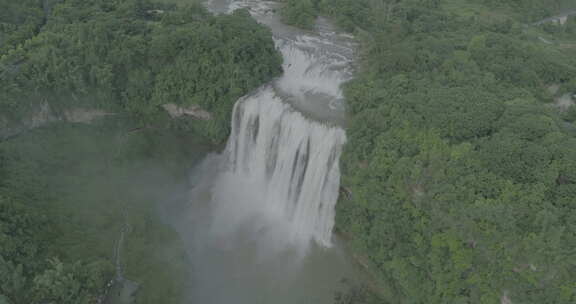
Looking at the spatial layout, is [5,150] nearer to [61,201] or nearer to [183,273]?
[61,201]

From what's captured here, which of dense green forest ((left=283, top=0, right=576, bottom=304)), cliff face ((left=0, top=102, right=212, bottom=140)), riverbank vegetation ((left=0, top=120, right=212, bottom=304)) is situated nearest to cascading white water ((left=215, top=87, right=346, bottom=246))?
dense green forest ((left=283, top=0, right=576, bottom=304))

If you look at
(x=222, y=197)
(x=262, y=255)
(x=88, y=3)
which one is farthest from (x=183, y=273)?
(x=88, y=3)

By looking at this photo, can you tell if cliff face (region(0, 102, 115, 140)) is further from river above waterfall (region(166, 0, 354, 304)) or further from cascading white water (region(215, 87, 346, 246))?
cascading white water (region(215, 87, 346, 246))

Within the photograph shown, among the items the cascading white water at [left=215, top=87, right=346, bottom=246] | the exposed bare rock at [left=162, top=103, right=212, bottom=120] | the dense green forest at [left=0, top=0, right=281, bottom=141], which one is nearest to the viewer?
the cascading white water at [left=215, top=87, right=346, bottom=246]

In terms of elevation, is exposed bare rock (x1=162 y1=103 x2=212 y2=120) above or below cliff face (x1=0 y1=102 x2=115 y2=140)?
above

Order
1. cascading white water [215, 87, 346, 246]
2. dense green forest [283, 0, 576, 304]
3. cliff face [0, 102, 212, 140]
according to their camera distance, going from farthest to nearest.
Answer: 1. cliff face [0, 102, 212, 140]
2. cascading white water [215, 87, 346, 246]
3. dense green forest [283, 0, 576, 304]

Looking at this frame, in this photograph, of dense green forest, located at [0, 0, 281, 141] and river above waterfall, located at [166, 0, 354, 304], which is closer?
river above waterfall, located at [166, 0, 354, 304]
